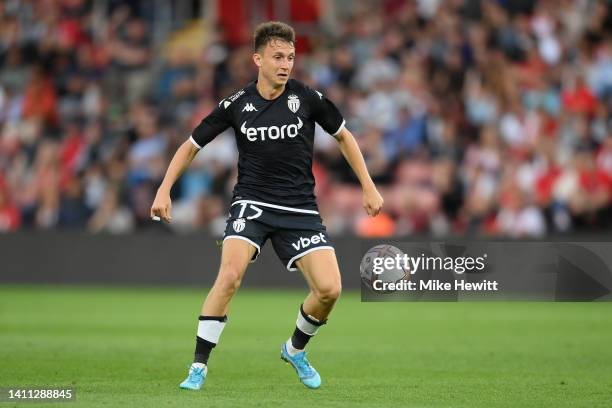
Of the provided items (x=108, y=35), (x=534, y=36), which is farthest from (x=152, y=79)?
(x=534, y=36)

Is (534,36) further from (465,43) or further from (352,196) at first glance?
(352,196)

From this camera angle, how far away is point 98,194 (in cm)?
2241

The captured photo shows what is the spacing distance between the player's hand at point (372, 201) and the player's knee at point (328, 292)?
625 millimetres

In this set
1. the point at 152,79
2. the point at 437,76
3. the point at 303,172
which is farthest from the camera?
the point at 152,79

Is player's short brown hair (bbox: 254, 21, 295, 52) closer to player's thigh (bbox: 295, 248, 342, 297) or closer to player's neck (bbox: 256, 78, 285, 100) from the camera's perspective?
player's neck (bbox: 256, 78, 285, 100)

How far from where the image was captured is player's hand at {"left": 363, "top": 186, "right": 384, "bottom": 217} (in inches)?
380

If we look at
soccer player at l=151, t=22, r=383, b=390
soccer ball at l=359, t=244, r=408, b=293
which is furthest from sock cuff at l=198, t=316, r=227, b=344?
soccer ball at l=359, t=244, r=408, b=293

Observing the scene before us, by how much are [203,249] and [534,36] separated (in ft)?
24.2

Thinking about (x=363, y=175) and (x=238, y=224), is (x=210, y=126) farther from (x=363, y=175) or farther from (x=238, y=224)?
(x=363, y=175)


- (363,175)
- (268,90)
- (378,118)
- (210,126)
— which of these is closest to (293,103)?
(268,90)

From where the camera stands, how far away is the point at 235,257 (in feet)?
31.1

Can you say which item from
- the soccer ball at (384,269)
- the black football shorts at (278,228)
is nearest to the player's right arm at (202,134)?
the black football shorts at (278,228)

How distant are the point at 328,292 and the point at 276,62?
181cm

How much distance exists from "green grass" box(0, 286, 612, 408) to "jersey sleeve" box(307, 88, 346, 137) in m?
2.06
